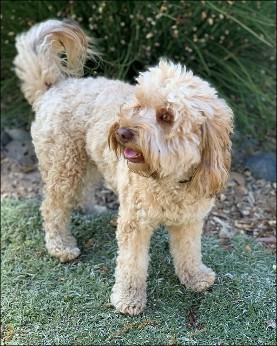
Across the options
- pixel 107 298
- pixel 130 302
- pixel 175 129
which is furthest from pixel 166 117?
pixel 107 298

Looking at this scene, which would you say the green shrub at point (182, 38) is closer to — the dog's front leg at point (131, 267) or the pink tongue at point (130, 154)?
the dog's front leg at point (131, 267)

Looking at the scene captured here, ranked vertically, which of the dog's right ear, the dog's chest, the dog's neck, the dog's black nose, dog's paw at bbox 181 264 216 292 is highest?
the dog's black nose

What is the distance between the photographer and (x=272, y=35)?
16.9 feet

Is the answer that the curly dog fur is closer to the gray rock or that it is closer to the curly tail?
the curly tail

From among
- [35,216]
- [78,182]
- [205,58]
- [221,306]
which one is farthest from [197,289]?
[205,58]

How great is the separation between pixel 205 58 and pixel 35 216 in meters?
2.27

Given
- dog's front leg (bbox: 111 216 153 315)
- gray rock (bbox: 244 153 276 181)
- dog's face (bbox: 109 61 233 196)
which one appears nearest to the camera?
dog's face (bbox: 109 61 233 196)

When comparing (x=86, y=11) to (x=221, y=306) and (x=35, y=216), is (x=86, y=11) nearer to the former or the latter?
(x=35, y=216)

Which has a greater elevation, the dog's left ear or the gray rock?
the dog's left ear

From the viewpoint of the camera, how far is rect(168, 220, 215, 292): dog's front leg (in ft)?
11.6

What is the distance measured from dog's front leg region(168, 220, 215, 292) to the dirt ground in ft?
2.01

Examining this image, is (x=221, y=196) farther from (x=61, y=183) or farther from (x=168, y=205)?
(x=168, y=205)

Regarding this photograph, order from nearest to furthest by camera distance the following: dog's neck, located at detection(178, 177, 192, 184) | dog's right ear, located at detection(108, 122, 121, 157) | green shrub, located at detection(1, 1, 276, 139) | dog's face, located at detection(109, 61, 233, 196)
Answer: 1. dog's face, located at detection(109, 61, 233, 196)
2. dog's right ear, located at detection(108, 122, 121, 157)
3. dog's neck, located at detection(178, 177, 192, 184)
4. green shrub, located at detection(1, 1, 276, 139)

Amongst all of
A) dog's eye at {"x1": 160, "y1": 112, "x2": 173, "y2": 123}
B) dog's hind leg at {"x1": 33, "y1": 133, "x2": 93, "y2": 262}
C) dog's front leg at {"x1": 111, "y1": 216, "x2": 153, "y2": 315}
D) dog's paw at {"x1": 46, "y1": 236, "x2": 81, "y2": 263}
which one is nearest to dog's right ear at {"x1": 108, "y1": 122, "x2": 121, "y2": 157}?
dog's eye at {"x1": 160, "y1": 112, "x2": 173, "y2": 123}
